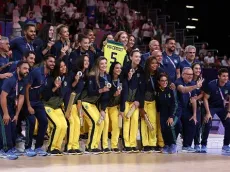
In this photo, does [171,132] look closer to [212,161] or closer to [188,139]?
[188,139]

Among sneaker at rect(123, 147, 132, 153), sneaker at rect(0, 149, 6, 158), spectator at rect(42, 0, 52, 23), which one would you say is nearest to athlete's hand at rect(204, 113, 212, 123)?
sneaker at rect(123, 147, 132, 153)

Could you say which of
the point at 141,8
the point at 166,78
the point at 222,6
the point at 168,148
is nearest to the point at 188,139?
the point at 168,148

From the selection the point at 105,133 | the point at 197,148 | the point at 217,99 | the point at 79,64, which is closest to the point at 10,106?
the point at 79,64

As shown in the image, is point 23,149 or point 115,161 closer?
point 115,161

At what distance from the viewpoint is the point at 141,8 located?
2212cm

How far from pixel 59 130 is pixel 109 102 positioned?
116cm

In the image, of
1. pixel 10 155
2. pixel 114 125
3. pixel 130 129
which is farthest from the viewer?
pixel 130 129

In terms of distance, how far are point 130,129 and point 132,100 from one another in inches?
20.7

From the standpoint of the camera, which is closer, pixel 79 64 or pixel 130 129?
pixel 79 64

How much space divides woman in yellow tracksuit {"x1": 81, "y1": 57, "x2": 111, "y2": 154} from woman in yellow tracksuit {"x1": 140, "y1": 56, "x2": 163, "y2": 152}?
766 mm

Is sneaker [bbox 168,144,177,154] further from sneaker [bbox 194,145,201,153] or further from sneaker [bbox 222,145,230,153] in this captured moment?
sneaker [bbox 222,145,230,153]

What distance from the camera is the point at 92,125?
9.61 metres

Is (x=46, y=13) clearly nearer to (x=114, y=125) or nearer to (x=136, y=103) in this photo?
(x=136, y=103)

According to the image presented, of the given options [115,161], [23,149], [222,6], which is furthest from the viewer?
[222,6]
